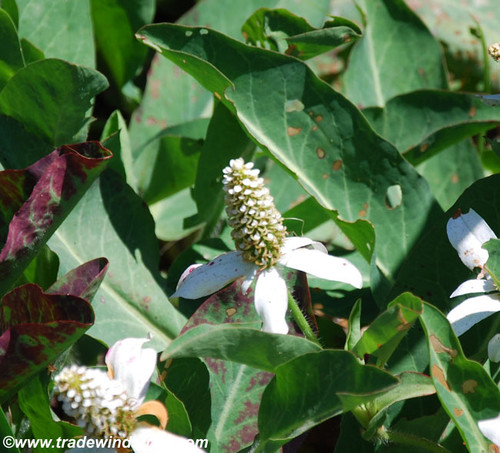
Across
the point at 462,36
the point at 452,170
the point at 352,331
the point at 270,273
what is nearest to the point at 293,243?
the point at 270,273

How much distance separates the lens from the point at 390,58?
2.23m

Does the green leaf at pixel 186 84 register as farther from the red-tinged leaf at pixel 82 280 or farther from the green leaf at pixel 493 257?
the green leaf at pixel 493 257

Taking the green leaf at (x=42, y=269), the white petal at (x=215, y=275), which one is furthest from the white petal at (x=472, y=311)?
the green leaf at (x=42, y=269)

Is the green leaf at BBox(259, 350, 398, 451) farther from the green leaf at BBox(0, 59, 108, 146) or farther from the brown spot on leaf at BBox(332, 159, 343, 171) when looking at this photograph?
the green leaf at BBox(0, 59, 108, 146)

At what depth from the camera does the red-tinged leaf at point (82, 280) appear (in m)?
1.28

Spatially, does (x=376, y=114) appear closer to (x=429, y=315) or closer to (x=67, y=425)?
(x=429, y=315)

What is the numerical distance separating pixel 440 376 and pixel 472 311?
0.16 meters

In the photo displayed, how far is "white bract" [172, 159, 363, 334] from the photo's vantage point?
1.21 metres

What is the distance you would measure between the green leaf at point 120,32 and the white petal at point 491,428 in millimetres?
1594

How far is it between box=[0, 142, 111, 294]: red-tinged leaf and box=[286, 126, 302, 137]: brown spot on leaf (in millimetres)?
447

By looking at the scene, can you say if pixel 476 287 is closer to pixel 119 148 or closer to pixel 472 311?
pixel 472 311

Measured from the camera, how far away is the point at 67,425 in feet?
3.99

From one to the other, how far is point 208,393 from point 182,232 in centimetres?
70

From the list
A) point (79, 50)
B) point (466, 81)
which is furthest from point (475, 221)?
point (466, 81)
